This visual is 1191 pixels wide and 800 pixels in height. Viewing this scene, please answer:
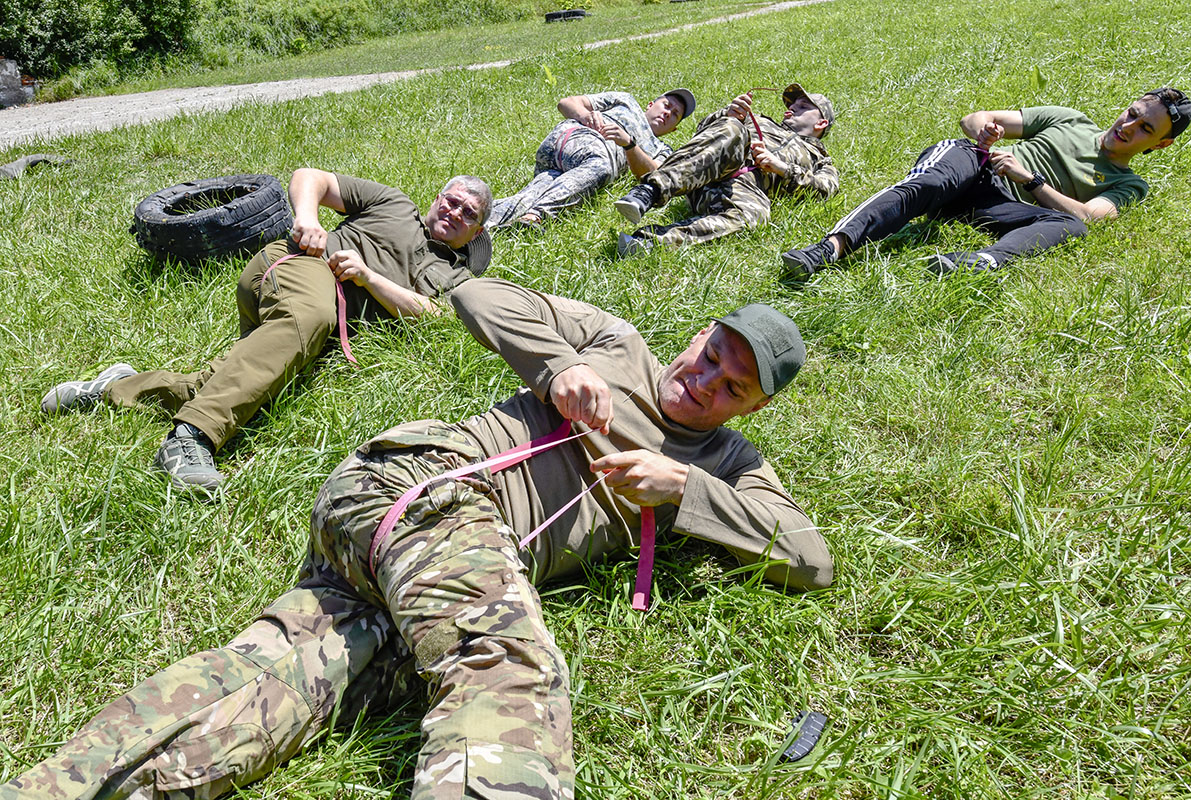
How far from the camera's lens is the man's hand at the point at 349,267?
151 inches

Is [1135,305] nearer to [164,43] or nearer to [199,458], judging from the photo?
[199,458]

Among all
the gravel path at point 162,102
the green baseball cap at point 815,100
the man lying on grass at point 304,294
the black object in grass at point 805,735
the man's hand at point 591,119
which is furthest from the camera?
the gravel path at point 162,102

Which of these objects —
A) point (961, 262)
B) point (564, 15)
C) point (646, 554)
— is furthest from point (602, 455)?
point (564, 15)

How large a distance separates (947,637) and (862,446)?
41.2 inches

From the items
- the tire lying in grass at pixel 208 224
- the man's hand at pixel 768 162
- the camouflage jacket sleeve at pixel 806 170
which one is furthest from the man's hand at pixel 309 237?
the camouflage jacket sleeve at pixel 806 170

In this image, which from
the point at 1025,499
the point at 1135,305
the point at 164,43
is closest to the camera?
the point at 1025,499

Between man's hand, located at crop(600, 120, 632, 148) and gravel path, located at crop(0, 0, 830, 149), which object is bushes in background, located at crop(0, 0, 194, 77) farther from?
man's hand, located at crop(600, 120, 632, 148)

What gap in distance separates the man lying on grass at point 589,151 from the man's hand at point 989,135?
2.40 meters

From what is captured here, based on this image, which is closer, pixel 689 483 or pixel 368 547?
pixel 368 547

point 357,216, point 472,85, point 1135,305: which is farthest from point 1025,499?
point 472,85

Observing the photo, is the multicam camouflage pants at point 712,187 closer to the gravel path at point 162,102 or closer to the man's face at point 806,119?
the man's face at point 806,119

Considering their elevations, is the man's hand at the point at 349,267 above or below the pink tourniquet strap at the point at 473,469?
above

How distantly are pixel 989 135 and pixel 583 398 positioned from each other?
14.1ft

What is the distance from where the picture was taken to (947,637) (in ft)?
7.97
